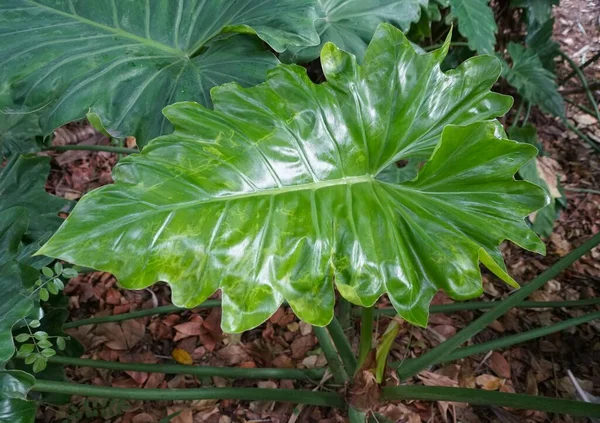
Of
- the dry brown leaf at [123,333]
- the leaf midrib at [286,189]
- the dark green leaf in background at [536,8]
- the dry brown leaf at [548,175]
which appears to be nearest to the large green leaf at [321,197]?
the leaf midrib at [286,189]

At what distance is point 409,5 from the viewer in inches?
49.0

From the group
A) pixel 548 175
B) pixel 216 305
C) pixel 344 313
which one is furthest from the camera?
pixel 548 175

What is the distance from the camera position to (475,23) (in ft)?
5.50

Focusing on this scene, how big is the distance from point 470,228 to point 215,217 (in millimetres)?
400

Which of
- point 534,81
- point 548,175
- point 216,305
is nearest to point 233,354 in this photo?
point 216,305

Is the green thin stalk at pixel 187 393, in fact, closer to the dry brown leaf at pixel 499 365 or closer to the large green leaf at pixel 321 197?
the large green leaf at pixel 321 197

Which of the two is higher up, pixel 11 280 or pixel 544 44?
pixel 11 280

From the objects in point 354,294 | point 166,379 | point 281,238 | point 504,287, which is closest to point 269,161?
point 281,238

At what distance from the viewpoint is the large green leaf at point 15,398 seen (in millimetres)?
794

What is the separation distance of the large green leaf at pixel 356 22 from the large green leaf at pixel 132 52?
0.71ft

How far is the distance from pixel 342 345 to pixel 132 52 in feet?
2.75

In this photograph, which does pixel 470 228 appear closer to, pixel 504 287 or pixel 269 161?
pixel 269 161

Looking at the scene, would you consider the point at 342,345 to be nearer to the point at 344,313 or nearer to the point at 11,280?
the point at 344,313

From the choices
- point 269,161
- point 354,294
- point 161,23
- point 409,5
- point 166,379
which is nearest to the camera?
point 354,294
